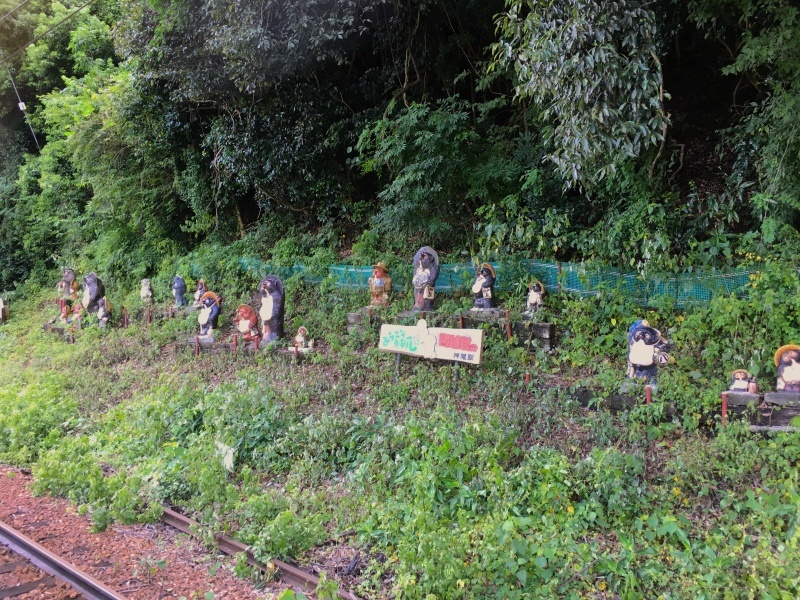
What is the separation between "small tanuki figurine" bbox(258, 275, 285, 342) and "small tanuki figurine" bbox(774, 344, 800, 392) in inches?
262

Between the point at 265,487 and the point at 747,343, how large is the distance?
5.39 m

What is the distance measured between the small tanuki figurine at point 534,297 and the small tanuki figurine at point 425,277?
1430 mm

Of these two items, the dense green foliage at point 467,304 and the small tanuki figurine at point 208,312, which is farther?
the small tanuki figurine at point 208,312

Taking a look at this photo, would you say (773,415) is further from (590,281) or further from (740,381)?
(590,281)

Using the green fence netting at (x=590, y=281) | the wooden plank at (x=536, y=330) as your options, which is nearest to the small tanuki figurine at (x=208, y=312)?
the green fence netting at (x=590, y=281)

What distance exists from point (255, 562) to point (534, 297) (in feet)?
15.6

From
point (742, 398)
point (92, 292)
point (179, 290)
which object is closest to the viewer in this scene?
point (742, 398)

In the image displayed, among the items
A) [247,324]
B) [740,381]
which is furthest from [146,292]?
[740,381]

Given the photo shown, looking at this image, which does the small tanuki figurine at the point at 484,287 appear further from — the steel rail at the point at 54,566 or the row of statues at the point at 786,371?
the steel rail at the point at 54,566

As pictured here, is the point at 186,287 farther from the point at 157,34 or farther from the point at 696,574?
the point at 696,574

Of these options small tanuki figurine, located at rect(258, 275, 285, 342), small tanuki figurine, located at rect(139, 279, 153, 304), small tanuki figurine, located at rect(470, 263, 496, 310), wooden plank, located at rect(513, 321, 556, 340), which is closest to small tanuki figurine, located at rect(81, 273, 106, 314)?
small tanuki figurine, located at rect(139, 279, 153, 304)

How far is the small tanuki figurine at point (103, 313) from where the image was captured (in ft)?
41.7

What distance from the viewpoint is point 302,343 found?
8.68 m

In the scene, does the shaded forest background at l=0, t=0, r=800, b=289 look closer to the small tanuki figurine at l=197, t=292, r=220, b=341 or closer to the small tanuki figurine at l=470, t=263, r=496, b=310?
the small tanuki figurine at l=470, t=263, r=496, b=310
